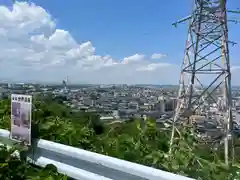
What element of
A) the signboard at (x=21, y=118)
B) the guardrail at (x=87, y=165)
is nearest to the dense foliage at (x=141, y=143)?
the signboard at (x=21, y=118)

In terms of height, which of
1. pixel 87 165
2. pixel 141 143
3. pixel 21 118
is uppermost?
pixel 21 118

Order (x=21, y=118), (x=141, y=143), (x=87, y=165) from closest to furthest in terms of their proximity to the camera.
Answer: (x=87, y=165) → (x=141, y=143) → (x=21, y=118)

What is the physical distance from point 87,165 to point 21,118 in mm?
971

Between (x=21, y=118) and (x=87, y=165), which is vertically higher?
(x=21, y=118)

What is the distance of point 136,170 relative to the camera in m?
2.05

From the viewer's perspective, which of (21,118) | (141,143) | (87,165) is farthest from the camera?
(21,118)

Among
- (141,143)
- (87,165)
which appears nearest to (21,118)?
(87,165)

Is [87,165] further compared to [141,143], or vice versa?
[141,143]

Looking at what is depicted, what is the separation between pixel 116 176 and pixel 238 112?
8.10 metres

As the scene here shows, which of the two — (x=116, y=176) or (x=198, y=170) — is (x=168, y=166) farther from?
(x=116, y=176)

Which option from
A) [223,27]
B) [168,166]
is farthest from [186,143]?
[223,27]

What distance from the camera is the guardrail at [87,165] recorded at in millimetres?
2000

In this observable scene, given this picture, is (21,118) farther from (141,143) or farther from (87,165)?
(141,143)

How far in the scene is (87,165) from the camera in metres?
2.47
